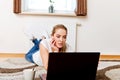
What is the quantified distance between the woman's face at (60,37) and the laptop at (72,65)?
495 mm

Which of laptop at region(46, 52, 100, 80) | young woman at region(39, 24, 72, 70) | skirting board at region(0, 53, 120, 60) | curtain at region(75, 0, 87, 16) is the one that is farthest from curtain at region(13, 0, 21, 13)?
laptop at region(46, 52, 100, 80)

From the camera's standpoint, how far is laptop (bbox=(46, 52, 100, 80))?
1258 mm

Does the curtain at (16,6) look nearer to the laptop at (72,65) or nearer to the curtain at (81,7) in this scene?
the curtain at (81,7)

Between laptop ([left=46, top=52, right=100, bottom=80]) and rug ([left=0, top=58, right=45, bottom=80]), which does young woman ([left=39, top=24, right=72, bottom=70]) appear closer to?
rug ([left=0, top=58, right=45, bottom=80])

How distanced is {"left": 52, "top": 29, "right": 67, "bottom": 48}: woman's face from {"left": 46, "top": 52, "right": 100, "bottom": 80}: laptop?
1.62ft

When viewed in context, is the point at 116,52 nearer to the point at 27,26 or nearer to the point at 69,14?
the point at 69,14

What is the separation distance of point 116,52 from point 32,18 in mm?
1339

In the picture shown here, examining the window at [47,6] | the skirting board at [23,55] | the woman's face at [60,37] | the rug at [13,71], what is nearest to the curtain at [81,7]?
the window at [47,6]

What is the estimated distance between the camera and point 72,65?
1290 millimetres

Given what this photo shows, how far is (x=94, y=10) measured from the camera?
→ 12.2 feet

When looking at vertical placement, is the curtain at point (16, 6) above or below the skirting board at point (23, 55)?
above

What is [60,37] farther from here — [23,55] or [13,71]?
[23,55]

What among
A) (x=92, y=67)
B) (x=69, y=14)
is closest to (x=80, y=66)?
(x=92, y=67)

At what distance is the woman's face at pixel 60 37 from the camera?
1774mm
